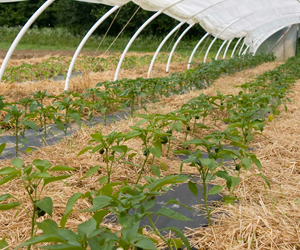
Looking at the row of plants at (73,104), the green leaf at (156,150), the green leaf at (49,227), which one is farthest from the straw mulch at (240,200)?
the green leaf at (156,150)

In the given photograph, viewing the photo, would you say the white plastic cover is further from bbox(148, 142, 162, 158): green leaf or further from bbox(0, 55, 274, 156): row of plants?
bbox(148, 142, 162, 158): green leaf

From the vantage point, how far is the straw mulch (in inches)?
71.5

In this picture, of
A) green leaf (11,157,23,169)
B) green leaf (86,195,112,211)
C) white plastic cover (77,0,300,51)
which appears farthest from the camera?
white plastic cover (77,0,300,51)

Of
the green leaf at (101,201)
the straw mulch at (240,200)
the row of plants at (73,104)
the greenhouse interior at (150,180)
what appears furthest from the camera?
the row of plants at (73,104)

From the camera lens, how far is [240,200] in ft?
7.82

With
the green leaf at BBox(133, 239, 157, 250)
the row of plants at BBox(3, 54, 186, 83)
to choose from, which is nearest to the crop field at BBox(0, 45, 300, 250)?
the green leaf at BBox(133, 239, 157, 250)

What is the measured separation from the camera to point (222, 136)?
2400 mm

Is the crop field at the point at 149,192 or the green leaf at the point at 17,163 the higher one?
the green leaf at the point at 17,163

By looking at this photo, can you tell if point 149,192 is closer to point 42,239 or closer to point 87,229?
point 87,229

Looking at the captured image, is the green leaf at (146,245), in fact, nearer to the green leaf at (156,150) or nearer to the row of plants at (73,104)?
the green leaf at (156,150)

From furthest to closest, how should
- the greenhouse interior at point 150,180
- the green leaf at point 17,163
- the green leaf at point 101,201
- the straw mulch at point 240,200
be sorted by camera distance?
the straw mulch at point 240,200, the green leaf at point 17,163, the greenhouse interior at point 150,180, the green leaf at point 101,201

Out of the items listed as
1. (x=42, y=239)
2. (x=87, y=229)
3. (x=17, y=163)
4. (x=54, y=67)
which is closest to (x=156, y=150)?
(x=17, y=163)

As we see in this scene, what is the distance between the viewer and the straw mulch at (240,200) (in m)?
1.82

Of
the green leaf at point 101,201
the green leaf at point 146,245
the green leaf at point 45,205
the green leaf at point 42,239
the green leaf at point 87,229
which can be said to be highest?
the green leaf at point 42,239
